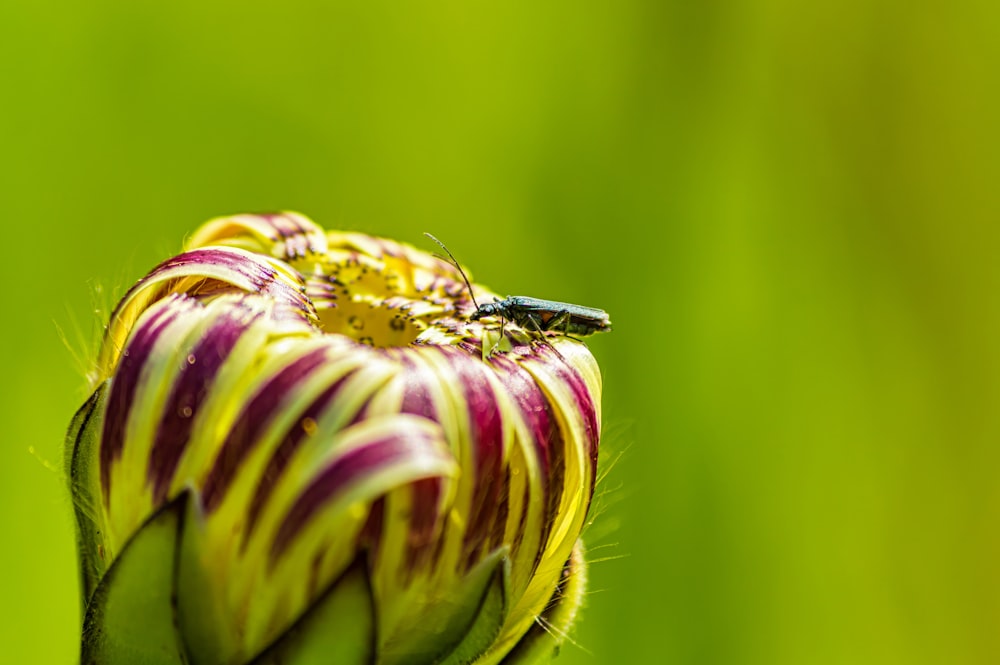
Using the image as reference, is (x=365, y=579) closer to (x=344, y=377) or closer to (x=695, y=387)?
(x=344, y=377)

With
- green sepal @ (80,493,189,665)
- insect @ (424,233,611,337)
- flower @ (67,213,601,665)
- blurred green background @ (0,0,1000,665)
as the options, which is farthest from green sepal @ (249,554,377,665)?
blurred green background @ (0,0,1000,665)

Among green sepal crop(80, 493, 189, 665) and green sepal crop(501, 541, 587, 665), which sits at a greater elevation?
green sepal crop(80, 493, 189, 665)

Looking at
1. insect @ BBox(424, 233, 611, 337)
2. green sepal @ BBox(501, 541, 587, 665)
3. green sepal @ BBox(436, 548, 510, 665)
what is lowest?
green sepal @ BBox(501, 541, 587, 665)

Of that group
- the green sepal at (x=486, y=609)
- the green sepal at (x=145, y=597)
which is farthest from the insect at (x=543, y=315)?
the green sepal at (x=145, y=597)

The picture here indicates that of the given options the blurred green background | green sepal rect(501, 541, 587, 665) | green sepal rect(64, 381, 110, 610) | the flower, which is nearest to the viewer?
the flower

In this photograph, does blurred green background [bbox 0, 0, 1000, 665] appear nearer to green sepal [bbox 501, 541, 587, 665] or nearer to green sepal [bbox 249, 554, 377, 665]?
green sepal [bbox 501, 541, 587, 665]

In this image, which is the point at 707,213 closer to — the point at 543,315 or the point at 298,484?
the point at 543,315

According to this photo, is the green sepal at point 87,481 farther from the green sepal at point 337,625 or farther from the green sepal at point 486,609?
the green sepal at point 486,609

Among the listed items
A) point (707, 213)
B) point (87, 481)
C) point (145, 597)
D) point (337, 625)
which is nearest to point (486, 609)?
point (337, 625)
